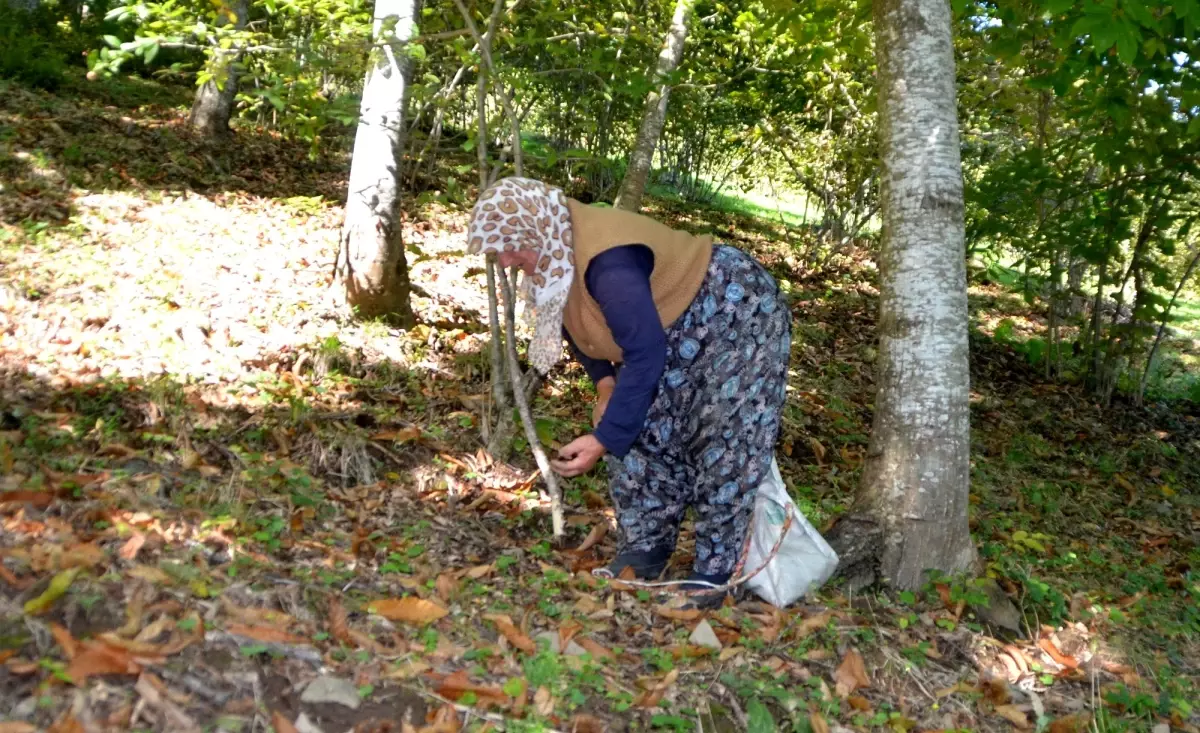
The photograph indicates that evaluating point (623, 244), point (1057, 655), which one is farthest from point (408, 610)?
point (1057, 655)

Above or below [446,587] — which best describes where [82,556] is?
above

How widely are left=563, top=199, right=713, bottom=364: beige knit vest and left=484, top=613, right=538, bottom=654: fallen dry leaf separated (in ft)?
3.59

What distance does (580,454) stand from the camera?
140 inches

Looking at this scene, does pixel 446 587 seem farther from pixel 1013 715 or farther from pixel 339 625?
pixel 1013 715

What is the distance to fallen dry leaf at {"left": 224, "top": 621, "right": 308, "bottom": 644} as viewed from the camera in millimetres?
2838

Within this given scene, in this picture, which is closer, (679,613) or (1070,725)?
(1070,725)

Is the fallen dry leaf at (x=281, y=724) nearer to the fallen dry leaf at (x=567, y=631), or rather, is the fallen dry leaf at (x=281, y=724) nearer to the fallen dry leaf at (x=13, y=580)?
the fallen dry leaf at (x=13, y=580)

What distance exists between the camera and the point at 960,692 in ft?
11.8

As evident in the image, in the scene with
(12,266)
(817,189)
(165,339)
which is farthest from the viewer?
(817,189)

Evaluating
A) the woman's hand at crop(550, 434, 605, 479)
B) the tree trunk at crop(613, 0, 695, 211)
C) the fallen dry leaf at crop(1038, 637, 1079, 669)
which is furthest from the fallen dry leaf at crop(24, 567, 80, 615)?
the tree trunk at crop(613, 0, 695, 211)

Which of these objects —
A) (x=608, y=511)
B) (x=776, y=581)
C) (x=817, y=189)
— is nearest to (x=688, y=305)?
(x=776, y=581)

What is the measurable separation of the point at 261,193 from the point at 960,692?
727 centimetres

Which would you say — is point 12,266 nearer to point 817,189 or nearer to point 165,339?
point 165,339

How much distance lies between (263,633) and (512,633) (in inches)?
34.9
